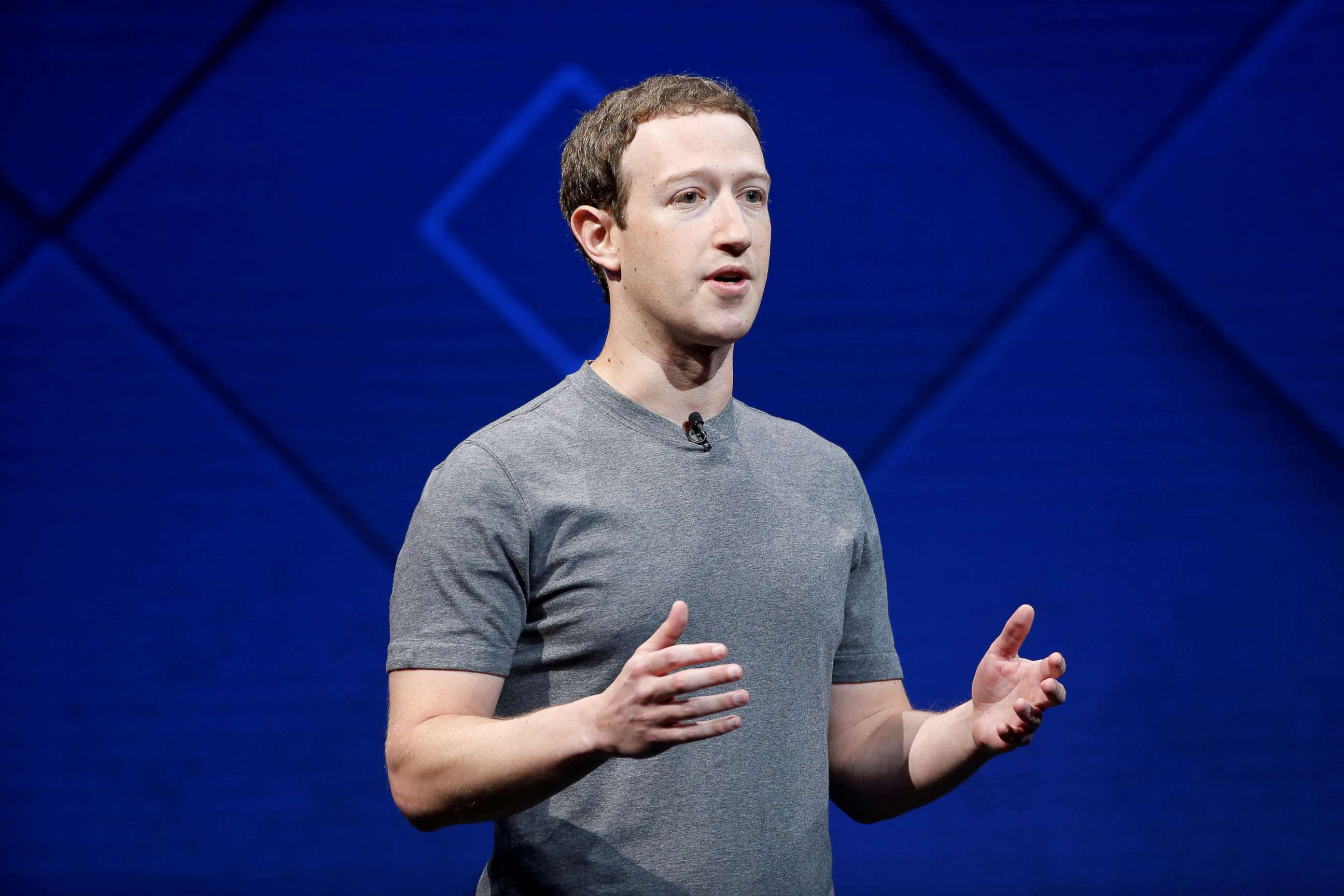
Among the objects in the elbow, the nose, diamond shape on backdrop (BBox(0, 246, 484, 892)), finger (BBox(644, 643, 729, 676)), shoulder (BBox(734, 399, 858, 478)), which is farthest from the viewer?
diamond shape on backdrop (BBox(0, 246, 484, 892))

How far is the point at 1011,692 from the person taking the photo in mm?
1196

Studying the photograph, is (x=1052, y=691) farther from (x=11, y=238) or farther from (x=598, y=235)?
(x=11, y=238)

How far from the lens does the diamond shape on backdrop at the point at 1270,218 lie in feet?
7.02

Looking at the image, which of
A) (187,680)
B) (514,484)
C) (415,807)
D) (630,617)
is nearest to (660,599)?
(630,617)

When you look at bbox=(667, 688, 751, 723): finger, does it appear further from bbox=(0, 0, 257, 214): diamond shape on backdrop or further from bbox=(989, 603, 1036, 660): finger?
bbox=(0, 0, 257, 214): diamond shape on backdrop

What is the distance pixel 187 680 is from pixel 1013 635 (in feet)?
4.78

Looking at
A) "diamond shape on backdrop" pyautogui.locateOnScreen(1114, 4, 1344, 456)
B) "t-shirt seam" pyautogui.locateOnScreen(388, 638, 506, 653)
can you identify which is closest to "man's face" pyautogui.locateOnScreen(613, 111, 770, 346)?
"t-shirt seam" pyautogui.locateOnScreen(388, 638, 506, 653)

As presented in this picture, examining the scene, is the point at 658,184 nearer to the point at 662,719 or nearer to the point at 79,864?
the point at 662,719

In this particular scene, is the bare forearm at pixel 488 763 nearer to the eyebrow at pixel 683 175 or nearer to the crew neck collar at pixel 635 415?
the crew neck collar at pixel 635 415

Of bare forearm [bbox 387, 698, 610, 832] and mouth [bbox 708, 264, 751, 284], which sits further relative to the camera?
mouth [bbox 708, 264, 751, 284]

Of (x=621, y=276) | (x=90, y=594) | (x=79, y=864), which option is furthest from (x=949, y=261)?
(x=79, y=864)

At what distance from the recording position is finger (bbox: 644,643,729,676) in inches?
35.1

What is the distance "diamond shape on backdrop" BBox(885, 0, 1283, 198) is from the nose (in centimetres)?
109

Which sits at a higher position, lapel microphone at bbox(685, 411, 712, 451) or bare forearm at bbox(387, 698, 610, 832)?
lapel microphone at bbox(685, 411, 712, 451)
